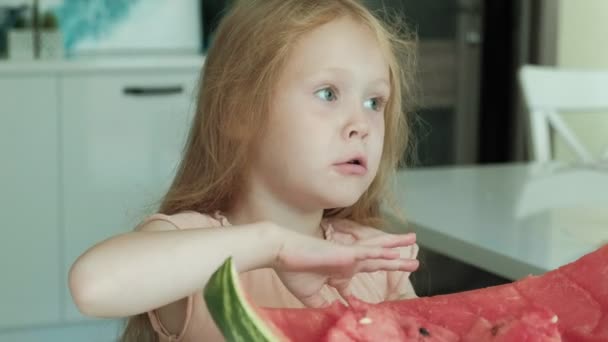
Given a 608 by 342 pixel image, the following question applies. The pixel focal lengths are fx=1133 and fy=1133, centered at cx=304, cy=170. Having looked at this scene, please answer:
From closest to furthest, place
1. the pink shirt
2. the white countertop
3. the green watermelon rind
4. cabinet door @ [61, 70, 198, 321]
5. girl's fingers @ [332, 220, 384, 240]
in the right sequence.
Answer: the green watermelon rind < the pink shirt < girl's fingers @ [332, 220, 384, 240] < the white countertop < cabinet door @ [61, 70, 198, 321]

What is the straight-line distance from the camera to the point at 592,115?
4609mm

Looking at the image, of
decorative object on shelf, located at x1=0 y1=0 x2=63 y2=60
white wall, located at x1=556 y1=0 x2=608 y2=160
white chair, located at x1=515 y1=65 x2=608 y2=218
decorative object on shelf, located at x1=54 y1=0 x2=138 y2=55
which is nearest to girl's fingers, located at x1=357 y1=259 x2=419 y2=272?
white chair, located at x1=515 y1=65 x2=608 y2=218

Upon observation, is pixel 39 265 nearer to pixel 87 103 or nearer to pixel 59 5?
pixel 87 103

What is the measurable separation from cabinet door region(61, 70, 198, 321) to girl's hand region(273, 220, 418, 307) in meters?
2.77

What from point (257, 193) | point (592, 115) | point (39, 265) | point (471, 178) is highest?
point (257, 193)

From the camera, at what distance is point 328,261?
880 millimetres

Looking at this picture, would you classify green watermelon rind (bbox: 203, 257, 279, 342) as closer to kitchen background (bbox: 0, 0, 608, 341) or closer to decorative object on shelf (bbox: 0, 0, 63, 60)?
kitchen background (bbox: 0, 0, 608, 341)

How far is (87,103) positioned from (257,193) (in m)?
2.54

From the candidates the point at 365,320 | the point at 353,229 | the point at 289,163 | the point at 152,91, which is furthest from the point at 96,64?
the point at 365,320

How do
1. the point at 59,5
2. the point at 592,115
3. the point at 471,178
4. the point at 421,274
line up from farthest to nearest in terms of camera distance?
the point at 592,115
the point at 59,5
the point at 471,178
the point at 421,274

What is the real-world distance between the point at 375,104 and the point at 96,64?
103 inches

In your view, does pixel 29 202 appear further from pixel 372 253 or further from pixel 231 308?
pixel 231 308

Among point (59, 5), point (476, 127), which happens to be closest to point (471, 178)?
point (59, 5)

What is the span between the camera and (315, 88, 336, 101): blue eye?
1.13m
